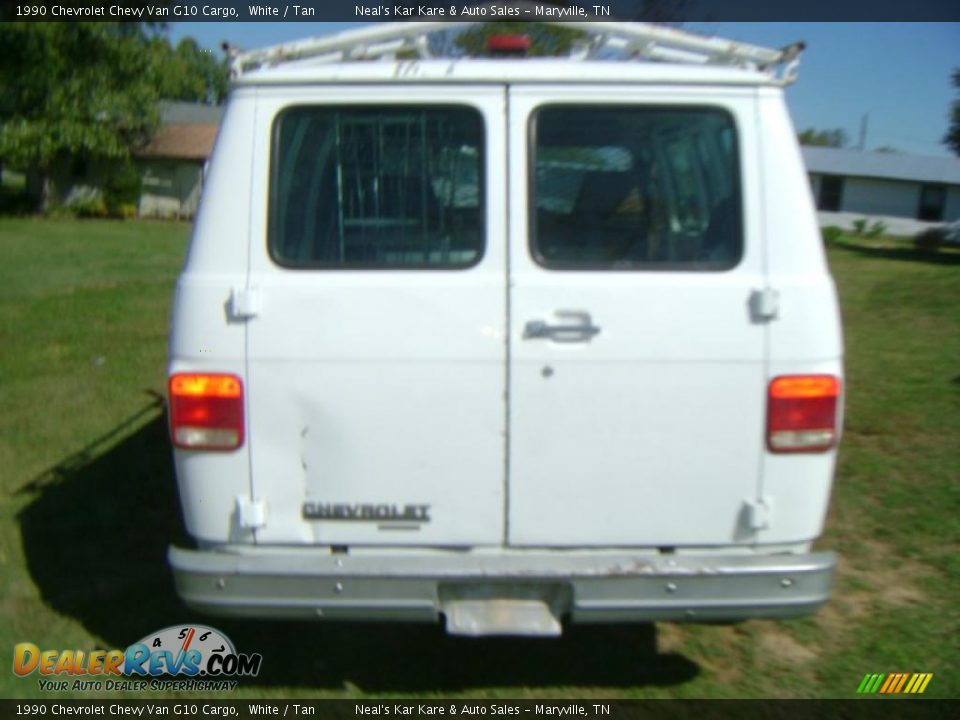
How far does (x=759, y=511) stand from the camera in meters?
3.43

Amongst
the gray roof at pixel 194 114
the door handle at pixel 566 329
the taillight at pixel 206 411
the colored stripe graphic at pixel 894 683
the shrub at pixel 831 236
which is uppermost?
the gray roof at pixel 194 114

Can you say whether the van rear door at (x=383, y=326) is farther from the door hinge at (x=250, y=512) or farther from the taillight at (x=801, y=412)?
the taillight at (x=801, y=412)

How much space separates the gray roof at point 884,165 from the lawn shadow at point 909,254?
11.0m

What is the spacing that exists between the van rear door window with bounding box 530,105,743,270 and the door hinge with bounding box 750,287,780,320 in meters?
0.15

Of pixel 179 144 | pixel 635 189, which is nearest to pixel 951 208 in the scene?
pixel 179 144

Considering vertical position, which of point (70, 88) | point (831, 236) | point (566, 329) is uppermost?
point (70, 88)

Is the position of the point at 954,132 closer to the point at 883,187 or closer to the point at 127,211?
the point at 883,187

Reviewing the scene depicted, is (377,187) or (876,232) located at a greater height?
(377,187)

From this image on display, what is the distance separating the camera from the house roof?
39.1 metres

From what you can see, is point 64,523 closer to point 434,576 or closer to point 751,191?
point 434,576

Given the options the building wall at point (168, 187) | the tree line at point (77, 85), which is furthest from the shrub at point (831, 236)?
the building wall at point (168, 187)

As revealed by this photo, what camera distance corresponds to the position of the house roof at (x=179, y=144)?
128 ft

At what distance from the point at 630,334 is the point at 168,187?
Answer: 3981 centimetres

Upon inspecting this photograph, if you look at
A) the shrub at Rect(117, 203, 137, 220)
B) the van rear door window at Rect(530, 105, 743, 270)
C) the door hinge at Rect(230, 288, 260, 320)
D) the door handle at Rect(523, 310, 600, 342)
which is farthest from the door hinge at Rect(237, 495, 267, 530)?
the shrub at Rect(117, 203, 137, 220)
